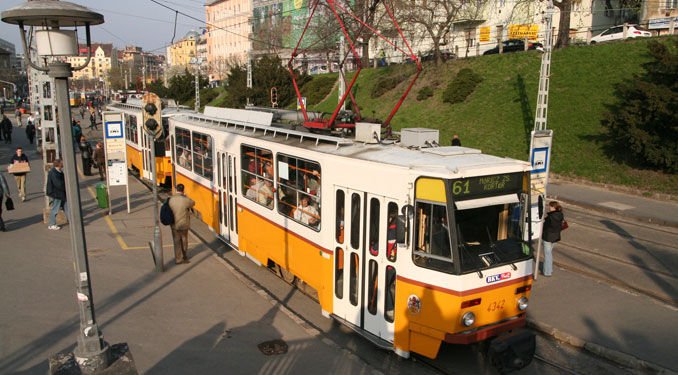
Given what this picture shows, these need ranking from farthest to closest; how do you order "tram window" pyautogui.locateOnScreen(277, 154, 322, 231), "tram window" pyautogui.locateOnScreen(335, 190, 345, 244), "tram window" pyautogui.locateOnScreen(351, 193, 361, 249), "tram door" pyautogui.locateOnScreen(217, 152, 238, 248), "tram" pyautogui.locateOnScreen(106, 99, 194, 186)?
"tram" pyautogui.locateOnScreen(106, 99, 194, 186) < "tram door" pyautogui.locateOnScreen(217, 152, 238, 248) < "tram window" pyautogui.locateOnScreen(277, 154, 322, 231) < "tram window" pyautogui.locateOnScreen(335, 190, 345, 244) < "tram window" pyautogui.locateOnScreen(351, 193, 361, 249)

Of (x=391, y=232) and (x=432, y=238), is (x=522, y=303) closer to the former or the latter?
(x=432, y=238)

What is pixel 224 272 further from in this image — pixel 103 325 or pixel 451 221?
pixel 451 221

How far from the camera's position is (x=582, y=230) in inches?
577

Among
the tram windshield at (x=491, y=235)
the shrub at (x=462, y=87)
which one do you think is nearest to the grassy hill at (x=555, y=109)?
the shrub at (x=462, y=87)

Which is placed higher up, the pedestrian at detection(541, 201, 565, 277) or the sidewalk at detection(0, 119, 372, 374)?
the pedestrian at detection(541, 201, 565, 277)

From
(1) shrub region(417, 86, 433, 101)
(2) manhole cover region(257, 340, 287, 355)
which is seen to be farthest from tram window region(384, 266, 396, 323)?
(1) shrub region(417, 86, 433, 101)

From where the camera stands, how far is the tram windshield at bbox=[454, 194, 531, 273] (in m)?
6.54

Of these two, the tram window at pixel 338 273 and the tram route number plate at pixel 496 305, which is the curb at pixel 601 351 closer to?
the tram route number plate at pixel 496 305

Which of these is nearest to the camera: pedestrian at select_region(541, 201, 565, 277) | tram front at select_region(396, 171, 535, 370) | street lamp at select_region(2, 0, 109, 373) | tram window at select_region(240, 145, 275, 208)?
street lamp at select_region(2, 0, 109, 373)

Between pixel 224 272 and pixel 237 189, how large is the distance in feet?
5.72

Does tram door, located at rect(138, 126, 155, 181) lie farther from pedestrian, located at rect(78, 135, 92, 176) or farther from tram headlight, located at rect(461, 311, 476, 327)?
tram headlight, located at rect(461, 311, 476, 327)

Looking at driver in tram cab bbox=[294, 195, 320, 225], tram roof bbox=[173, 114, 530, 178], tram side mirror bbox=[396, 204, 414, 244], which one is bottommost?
driver in tram cab bbox=[294, 195, 320, 225]

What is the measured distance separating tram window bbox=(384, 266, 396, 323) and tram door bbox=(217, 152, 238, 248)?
5.39 meters

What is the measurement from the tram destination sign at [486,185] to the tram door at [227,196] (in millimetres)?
6199
